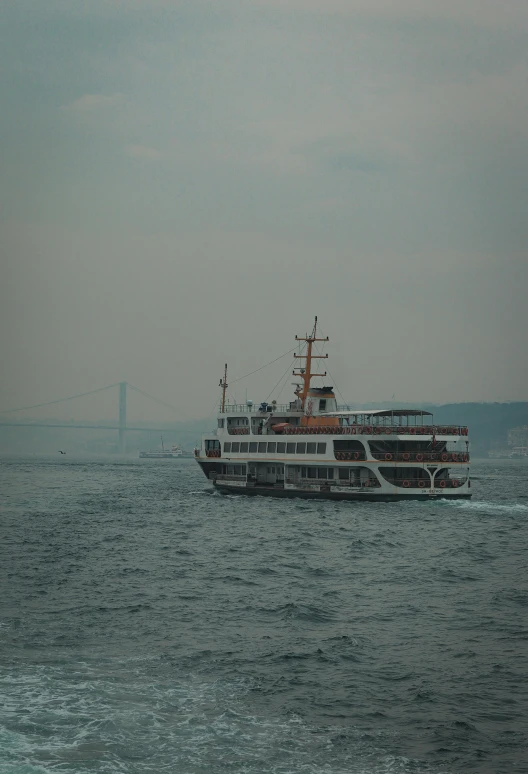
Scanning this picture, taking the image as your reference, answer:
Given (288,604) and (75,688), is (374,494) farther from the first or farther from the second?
(75,688)

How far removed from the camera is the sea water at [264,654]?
16.3 metres

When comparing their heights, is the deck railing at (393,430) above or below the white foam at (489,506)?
above

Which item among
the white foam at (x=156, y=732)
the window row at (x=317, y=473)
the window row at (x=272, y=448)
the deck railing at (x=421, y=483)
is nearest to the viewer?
the white foam at (x=156, y=732)

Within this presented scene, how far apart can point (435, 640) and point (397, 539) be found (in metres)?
20.6

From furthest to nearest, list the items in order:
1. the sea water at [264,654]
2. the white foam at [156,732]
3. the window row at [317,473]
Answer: the window row at [317,473] < the sea water at [264,654] < the white foam at [156,732]

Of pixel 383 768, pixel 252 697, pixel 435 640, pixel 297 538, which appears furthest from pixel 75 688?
pixel 297 538

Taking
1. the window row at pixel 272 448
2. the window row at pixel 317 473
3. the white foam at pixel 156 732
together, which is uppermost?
the window row at pixel 272 448

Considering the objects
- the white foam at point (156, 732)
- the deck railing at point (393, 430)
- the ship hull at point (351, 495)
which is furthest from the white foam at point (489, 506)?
the white foam at point (156, 732)

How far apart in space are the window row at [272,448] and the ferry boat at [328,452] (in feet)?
0.25

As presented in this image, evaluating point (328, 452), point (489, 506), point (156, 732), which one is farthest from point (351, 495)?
point (156, 732)

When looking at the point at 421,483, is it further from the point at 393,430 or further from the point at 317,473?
the point at 317,473

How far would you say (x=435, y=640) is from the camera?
24016mm

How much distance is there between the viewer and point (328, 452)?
206 feet

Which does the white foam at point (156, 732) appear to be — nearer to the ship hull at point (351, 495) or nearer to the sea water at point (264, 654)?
the sea water at point (264, 654)
